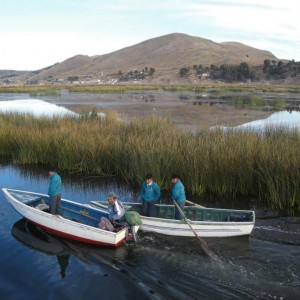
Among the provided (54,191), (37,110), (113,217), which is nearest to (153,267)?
(113,217)

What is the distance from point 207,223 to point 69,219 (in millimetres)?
4120

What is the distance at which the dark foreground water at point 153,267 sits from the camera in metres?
8.24

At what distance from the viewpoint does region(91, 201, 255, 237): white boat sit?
10.5 m

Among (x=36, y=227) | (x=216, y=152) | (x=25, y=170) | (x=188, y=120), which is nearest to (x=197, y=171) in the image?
(x=216, y=152)

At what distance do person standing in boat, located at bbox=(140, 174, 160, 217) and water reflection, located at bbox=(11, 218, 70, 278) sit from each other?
2468mm

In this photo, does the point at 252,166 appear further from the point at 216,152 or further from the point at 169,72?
the point at 169,72

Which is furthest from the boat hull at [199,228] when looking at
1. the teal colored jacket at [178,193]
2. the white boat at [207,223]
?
the teal colored jacket at [178,193]

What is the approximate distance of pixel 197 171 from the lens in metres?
14.1

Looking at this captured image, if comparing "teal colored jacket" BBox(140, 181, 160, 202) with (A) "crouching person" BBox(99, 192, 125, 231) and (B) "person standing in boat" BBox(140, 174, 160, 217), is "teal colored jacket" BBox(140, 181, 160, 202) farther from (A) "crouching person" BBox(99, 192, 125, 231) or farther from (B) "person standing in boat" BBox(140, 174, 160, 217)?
(A) "crouching person" BBox(99, 192, 125, 231)

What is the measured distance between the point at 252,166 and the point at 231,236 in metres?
3.67

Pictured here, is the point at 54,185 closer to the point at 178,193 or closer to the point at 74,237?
the point at 74,237

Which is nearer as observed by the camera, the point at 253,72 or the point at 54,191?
the point at 54,191

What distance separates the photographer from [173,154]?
14.8m

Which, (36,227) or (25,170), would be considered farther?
(25,170)
